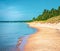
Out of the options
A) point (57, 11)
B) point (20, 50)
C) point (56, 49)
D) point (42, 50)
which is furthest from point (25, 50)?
point (57, 11)

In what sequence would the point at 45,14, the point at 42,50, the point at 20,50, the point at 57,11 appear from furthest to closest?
1. the point at 45,14
2. the point at 57,11
3. the point at 20,50
4. the point at 42,50

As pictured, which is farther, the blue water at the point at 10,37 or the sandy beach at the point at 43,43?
the blue water at the point at 10,37

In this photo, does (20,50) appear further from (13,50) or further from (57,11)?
(57,11)

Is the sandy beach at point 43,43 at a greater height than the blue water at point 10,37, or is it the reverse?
the sandy beach at point 43,43

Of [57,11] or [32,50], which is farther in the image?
[57,11]

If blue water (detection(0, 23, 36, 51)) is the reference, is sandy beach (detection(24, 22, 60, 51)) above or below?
above

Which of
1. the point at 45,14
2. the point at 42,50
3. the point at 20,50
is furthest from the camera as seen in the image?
the point at 45,14

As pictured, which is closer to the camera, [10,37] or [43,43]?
[43,43]

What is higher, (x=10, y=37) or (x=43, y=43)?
(x=43, y=43)

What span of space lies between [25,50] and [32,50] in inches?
25.6

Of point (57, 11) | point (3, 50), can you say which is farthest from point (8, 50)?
point (57, 11)

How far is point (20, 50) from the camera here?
1388 cm

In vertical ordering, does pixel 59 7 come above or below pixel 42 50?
above

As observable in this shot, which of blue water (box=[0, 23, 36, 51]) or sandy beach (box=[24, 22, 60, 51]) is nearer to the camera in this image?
sandy beach (box=[24, 22, 60, 51])
